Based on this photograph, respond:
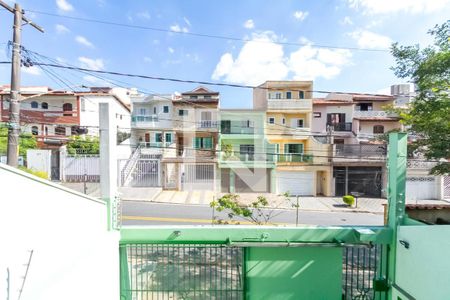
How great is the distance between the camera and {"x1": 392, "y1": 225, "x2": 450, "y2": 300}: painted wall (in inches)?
110

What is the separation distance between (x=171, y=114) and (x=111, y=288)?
20.2 meters

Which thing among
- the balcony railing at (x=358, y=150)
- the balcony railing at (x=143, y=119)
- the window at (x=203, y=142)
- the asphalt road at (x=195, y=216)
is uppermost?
the balcony railing at (x=143, y=119)

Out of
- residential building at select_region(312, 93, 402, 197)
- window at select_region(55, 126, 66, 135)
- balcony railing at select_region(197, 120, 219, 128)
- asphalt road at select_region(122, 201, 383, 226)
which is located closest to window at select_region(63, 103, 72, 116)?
window at select_region(55, 126, 66, 135)

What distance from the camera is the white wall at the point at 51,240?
209cm

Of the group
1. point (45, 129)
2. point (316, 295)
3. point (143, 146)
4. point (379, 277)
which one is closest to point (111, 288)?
point (316, 295)

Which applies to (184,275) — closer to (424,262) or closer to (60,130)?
(424,262)

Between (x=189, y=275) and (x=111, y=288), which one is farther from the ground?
(x=111, y=288)

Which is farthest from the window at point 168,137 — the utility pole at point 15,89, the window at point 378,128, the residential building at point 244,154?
the window at point 378,128

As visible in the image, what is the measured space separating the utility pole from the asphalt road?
5.97 metres

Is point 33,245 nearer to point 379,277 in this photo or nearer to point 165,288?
point 165,288

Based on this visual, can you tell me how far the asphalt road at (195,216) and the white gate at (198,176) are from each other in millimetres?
3842

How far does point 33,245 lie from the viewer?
87.9 inches

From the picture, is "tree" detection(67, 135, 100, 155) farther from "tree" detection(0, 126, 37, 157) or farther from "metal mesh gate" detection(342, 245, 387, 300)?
"metal mesh gate" detection(342, 245, 387, 300)

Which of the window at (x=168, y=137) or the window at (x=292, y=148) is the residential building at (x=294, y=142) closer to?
the window at (x=292, y=148)
